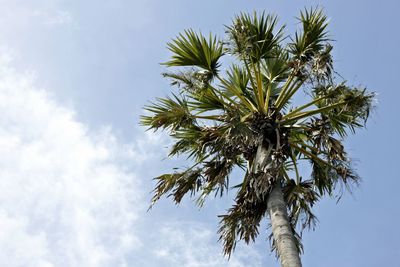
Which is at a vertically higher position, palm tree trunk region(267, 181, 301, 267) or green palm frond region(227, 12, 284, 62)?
green palm frond region(227, 12, 284, 62)

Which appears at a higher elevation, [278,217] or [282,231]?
[278,217]

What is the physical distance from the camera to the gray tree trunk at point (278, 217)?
29.8ft

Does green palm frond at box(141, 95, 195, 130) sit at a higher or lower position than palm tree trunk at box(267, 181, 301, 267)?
higher

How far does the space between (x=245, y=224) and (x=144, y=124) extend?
312cm

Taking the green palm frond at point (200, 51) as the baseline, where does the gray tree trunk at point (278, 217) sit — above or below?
below

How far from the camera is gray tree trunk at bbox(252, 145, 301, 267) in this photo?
9.08 m

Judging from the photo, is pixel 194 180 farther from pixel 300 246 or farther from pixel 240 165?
pixel 300 246

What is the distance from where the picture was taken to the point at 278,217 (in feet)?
32.3

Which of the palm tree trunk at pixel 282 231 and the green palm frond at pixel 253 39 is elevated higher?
the green palm frond at pixel 253 39

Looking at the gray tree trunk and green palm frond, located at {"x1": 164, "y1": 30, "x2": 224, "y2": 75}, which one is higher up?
green palm frond, located at {"x1": 164, "y1": 30, "x2": 224, "y2": 75}

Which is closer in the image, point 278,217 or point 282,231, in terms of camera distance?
point 282,231

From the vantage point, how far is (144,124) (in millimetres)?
12625

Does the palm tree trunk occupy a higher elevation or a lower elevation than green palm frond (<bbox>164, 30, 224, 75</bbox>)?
lower

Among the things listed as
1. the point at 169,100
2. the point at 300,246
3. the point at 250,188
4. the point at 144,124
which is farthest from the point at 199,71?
the point at 300,246
